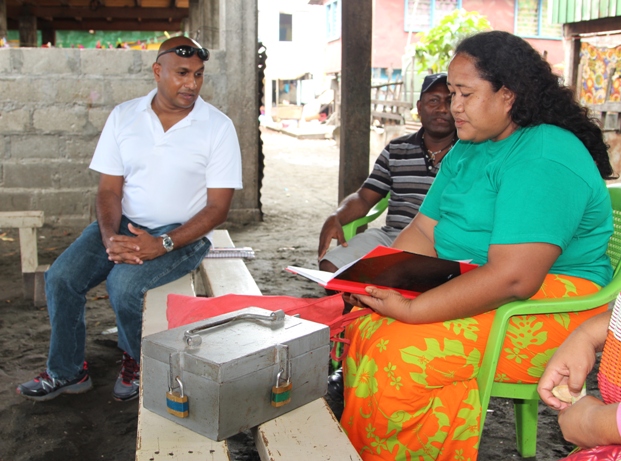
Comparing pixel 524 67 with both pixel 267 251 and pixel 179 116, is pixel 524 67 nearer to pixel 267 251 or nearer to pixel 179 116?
pixel 179 116

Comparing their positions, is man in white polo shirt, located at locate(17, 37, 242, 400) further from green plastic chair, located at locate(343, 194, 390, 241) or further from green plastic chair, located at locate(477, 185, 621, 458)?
green plastic chair, located at locate(477, 185, 621, 458)

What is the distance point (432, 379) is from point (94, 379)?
1920 millimetres

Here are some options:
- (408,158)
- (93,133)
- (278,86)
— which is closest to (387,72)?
(278,86)

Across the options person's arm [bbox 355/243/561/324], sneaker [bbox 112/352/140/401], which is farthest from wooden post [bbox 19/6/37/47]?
person's arm [bbox 355/243/561/324]

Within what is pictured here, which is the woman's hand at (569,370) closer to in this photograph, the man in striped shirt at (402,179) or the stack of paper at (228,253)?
the man in striped shirt at (402,179)

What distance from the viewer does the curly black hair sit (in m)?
2.07

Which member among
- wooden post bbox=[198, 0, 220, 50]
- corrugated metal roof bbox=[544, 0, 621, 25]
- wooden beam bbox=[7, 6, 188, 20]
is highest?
wooden beam bbox=[7, 6, 188, 20]

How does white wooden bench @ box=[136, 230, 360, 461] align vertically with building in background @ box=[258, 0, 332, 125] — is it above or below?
below

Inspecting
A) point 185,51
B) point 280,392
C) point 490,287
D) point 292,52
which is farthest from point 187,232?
point 292,52

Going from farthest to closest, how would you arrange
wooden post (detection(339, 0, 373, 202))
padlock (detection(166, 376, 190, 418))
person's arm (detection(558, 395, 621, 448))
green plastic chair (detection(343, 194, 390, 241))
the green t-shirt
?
wooden post (detection(339, 0, 373, 202)) → green plastic chair (detection(343, 194, 390, 241)) → the green t-shirt → padlock (detection(166, 376, 190, 418)) → person's arm (detection(558, 395, 621, 448))

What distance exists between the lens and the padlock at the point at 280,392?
1.76 meters

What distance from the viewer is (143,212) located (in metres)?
3.18

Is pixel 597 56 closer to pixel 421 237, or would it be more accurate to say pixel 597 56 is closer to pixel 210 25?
pixel 210 25

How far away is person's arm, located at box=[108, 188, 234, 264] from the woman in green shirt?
3.71 feet
